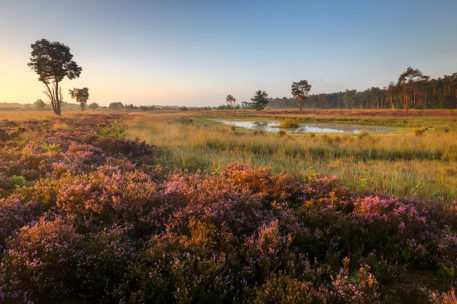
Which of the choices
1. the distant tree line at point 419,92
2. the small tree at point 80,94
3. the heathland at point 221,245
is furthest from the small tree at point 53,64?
the distant tree line at point 419,92

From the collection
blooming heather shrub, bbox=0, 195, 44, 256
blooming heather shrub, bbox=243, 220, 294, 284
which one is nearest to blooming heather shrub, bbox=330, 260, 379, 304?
blooming heather shrub, bbox=243, 220, 294, 284

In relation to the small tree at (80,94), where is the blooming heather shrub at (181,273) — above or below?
below

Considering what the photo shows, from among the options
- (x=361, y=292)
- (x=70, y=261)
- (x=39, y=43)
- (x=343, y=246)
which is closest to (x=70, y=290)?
(x=70, y=261)

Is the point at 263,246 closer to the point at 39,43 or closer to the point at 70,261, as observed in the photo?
the point at 70,261

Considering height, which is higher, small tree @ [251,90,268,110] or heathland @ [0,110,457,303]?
small tree @ [251,90,268,110]

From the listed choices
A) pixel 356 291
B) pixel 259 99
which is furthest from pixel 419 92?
pixel 356 291

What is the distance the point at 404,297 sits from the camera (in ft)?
7.50

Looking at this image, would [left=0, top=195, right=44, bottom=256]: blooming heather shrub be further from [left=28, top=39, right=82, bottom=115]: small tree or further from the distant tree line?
the distant tree line

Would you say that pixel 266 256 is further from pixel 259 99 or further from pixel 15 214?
pixel 259 99

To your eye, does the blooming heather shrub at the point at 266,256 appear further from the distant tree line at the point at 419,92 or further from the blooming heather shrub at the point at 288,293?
the distant tree line at the point at 419,92

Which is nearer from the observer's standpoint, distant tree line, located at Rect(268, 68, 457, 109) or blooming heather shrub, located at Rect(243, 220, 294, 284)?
blooming heather shrub, located at Rect(243, 220, 294, 284)

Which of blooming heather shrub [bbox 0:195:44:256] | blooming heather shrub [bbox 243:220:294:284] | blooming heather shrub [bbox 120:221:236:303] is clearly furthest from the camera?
blooming heather shrub [bbox 0:195:44:256]

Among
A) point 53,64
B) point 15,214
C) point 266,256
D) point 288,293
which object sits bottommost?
point 288,293

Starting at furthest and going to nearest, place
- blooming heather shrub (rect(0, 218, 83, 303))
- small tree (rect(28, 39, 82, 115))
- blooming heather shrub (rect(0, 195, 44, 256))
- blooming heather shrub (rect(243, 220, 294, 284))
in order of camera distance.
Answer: small tree (rect(28, 39, 82, 115)) → blooming heather shrub (rect(0, 195, 44, 256)) → blooming heather shrub (rect(243, 220, 294, 284)) → blooming heather shrub (rect(0, 218, 83, 303))
